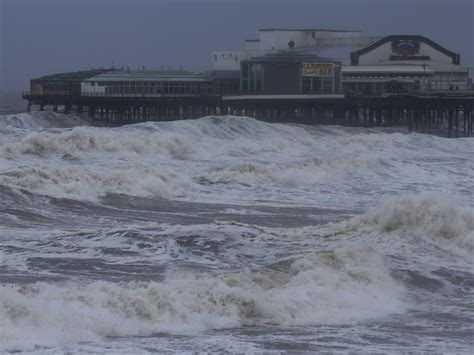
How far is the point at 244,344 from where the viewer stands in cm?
1249

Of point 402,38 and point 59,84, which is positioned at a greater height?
point 402,38

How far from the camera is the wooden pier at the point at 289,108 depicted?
2377 inches

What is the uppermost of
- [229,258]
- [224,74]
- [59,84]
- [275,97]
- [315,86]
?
[224,74]

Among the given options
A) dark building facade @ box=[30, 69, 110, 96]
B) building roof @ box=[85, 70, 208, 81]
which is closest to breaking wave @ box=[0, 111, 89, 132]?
dark building facade @ box=[30, 69, 110, 96]

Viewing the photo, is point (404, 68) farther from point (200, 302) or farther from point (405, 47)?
point (200, 302)

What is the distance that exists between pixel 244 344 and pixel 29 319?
2441 mm

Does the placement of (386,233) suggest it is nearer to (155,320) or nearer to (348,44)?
(155,320)

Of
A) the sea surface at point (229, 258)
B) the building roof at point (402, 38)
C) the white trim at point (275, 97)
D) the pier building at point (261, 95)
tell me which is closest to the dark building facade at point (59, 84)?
the pier building at point (261, 95)

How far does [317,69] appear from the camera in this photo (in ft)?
206

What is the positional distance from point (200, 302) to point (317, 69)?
49.9 meters

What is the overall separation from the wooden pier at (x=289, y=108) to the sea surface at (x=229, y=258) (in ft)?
83.0

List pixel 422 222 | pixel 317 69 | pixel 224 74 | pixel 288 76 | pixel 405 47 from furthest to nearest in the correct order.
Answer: pixel 405 47 < pixel 224 74 < pixel 317 69 < pixel 288 76 < pixel 422 222

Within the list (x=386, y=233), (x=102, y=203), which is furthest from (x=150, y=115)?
(x=386, y=233)

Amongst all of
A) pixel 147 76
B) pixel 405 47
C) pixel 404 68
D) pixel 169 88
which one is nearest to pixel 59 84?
pixel 147 76
